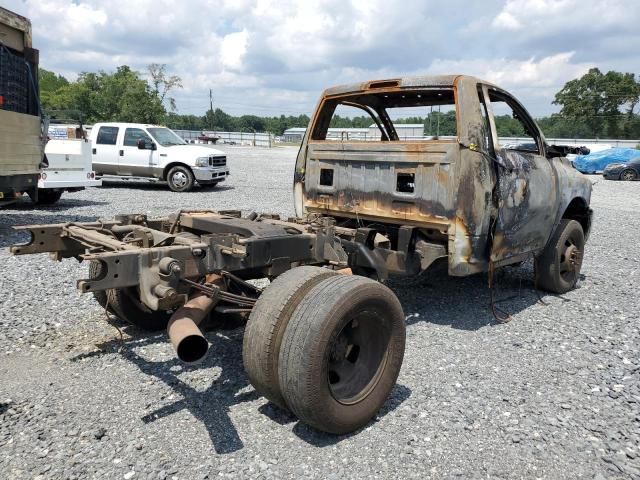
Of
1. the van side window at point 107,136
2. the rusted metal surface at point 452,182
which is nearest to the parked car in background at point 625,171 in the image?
the van side window at point 107,136

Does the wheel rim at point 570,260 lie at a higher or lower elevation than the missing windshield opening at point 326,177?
lower

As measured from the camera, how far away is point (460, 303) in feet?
18.4

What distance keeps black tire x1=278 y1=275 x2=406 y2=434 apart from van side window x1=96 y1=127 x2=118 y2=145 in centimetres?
1507

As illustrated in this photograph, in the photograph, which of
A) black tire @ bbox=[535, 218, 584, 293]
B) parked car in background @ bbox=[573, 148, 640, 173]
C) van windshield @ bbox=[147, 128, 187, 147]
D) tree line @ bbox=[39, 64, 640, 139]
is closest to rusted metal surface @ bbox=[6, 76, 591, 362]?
black tire @ bbox=[535, 218, 584, 293]

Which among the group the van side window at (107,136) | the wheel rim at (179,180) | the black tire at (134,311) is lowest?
the black tire at (134,311)

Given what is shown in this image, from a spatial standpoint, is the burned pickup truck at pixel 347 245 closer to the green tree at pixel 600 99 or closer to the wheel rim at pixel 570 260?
the wheel rim at pixel 570 260

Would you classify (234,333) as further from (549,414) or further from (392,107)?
(392,107)

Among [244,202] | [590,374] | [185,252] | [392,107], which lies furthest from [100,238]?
[244,202]

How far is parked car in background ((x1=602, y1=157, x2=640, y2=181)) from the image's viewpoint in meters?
25.5

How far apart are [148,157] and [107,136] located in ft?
5.15

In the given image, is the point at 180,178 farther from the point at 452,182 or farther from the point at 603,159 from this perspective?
the point at 603,159

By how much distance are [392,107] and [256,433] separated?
15.0ft

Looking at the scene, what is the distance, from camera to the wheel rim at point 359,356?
3176 mm

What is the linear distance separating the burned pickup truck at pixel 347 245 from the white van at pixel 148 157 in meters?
10.5
